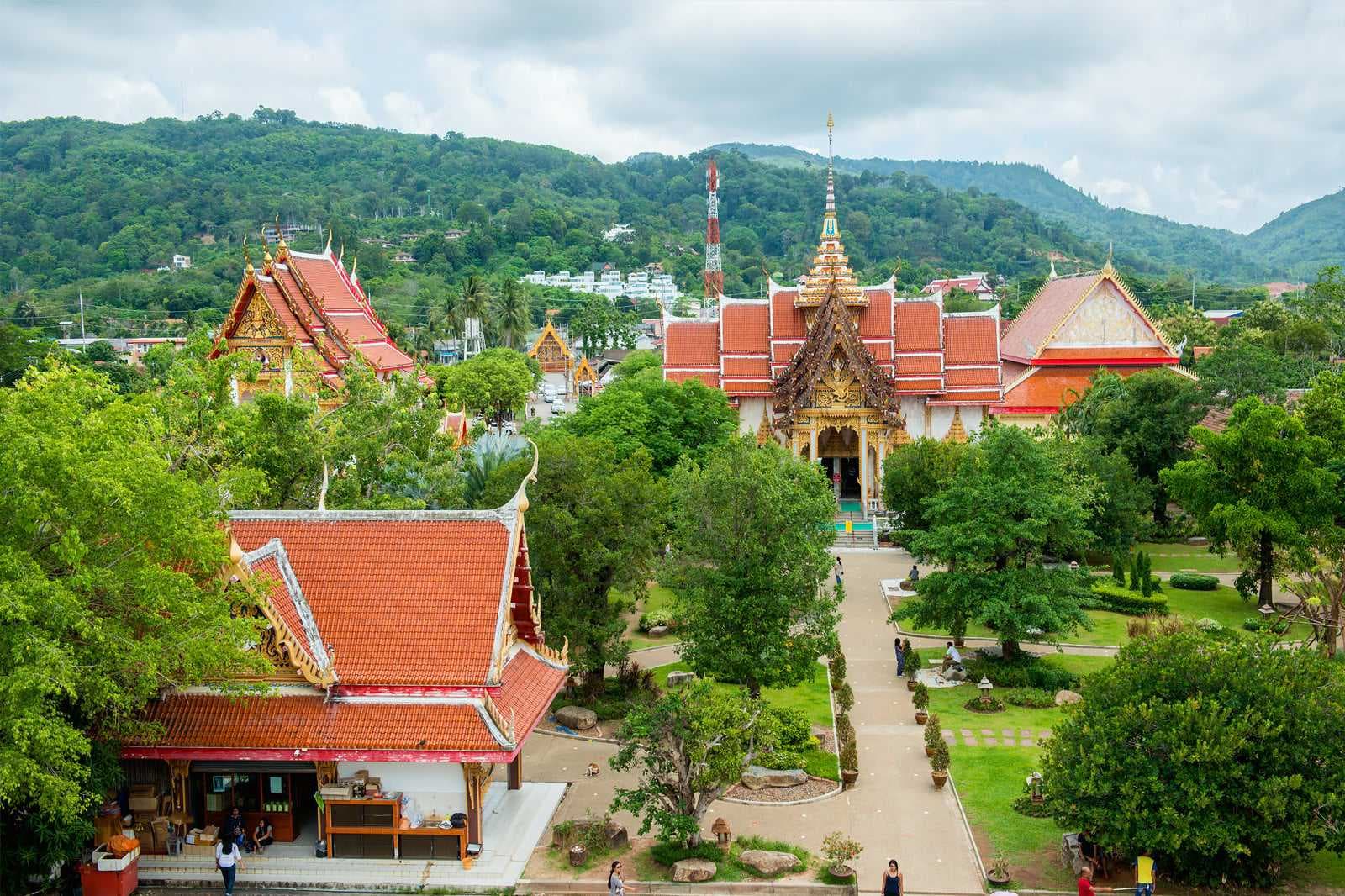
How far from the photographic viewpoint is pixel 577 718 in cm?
2597

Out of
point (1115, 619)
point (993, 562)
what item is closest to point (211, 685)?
point (993, 562)

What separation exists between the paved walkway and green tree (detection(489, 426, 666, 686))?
2.46 m

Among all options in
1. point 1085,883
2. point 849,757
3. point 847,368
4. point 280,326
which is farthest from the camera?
point 847,368

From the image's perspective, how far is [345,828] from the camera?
19.1 meters

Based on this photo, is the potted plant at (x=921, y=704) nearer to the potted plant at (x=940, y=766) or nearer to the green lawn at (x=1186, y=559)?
the potted plant at (x=940, y=766)

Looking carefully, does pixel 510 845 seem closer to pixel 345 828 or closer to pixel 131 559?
pixel 345 828

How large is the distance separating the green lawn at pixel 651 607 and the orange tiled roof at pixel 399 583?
1032cm

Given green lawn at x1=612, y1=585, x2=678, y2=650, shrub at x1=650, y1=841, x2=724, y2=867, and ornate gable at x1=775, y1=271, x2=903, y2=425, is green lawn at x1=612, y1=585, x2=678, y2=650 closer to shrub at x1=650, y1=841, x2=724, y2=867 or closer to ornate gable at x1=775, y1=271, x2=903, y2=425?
shrub at x1=650, y1=841, x2=724, y2=867

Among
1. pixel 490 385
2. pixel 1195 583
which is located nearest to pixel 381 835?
pixel 1195 583

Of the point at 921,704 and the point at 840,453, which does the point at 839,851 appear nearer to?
the point at 921,704

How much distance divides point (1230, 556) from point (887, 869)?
27.5 m

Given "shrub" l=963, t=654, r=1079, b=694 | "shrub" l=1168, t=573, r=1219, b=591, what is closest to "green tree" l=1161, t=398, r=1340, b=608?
Answer: "shrub" l=1168, t=573, r=1219, b=591

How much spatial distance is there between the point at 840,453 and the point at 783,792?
97.9ft

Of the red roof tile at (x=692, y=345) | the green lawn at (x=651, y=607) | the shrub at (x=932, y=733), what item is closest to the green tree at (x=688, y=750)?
the shrub at (x=932, y=733)
